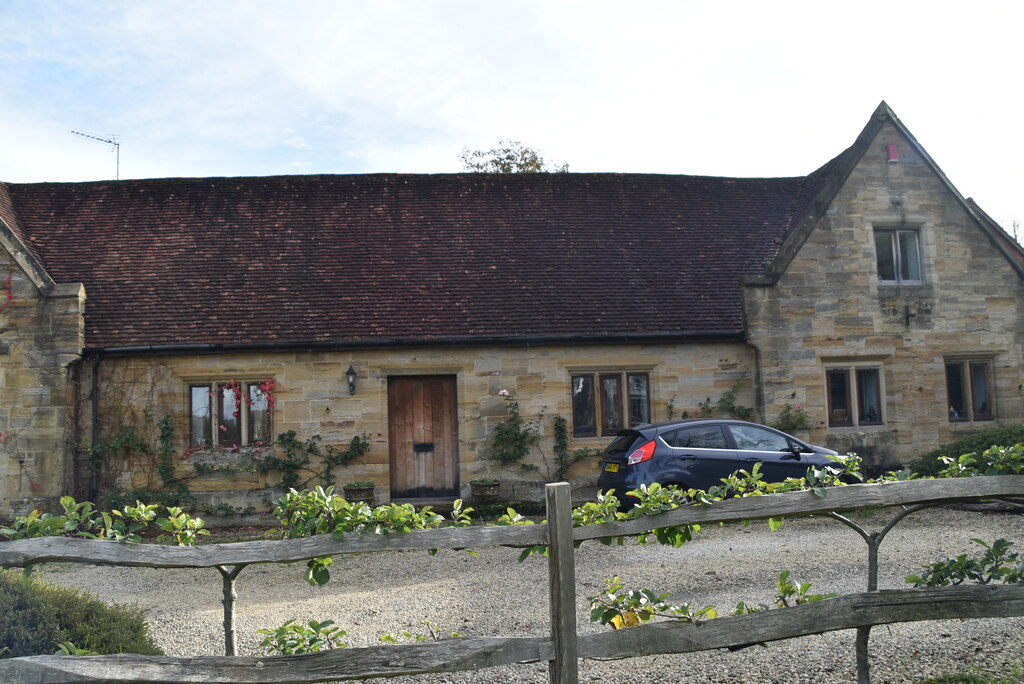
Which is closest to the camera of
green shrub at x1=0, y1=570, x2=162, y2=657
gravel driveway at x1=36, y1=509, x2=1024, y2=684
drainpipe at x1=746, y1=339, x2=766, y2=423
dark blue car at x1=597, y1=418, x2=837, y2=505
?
green shrub at x1=0, y1=570, x2=162, y2=657

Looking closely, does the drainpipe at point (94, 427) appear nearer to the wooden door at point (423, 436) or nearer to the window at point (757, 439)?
the wooden door at point (423, 436)

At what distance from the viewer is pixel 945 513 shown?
12031mm

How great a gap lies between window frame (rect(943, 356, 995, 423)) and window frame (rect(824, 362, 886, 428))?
141 centimetres

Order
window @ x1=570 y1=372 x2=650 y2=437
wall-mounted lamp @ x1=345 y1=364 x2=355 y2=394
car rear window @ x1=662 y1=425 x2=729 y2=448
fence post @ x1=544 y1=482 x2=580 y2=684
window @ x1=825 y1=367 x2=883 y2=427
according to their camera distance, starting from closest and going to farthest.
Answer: fence post @ x1=544 y1=482 x2=580 y2=684
car rear window @ x1=662 y1=425 x2=729 y2=448
wall-mounted lamp @ x1=345 y1=364 x2=355 y2=394
window @ x1=570 y1=372 x2=650 y2=437
window @ x1=825 y1=367 x2=883 y2=427

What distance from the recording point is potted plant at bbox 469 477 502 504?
13.7 m

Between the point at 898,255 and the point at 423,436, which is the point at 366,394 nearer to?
the point at 423,436

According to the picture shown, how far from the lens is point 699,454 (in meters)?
11.6

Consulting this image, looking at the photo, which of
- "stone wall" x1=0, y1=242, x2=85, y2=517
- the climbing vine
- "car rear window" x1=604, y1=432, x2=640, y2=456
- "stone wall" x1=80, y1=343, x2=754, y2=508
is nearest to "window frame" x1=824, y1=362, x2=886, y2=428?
"stone wall" x1=80, y1=343, x2=754, y2=508

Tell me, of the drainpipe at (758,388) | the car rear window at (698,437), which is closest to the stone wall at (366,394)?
the drainpipe at (758,388)

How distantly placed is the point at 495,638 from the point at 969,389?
14310 millimetres

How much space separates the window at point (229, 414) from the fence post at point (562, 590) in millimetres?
11036

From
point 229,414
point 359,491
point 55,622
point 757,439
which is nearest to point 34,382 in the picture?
point 229,414

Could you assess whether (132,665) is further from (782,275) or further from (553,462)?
(782,275)

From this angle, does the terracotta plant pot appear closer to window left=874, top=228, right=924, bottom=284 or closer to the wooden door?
the wooden door
